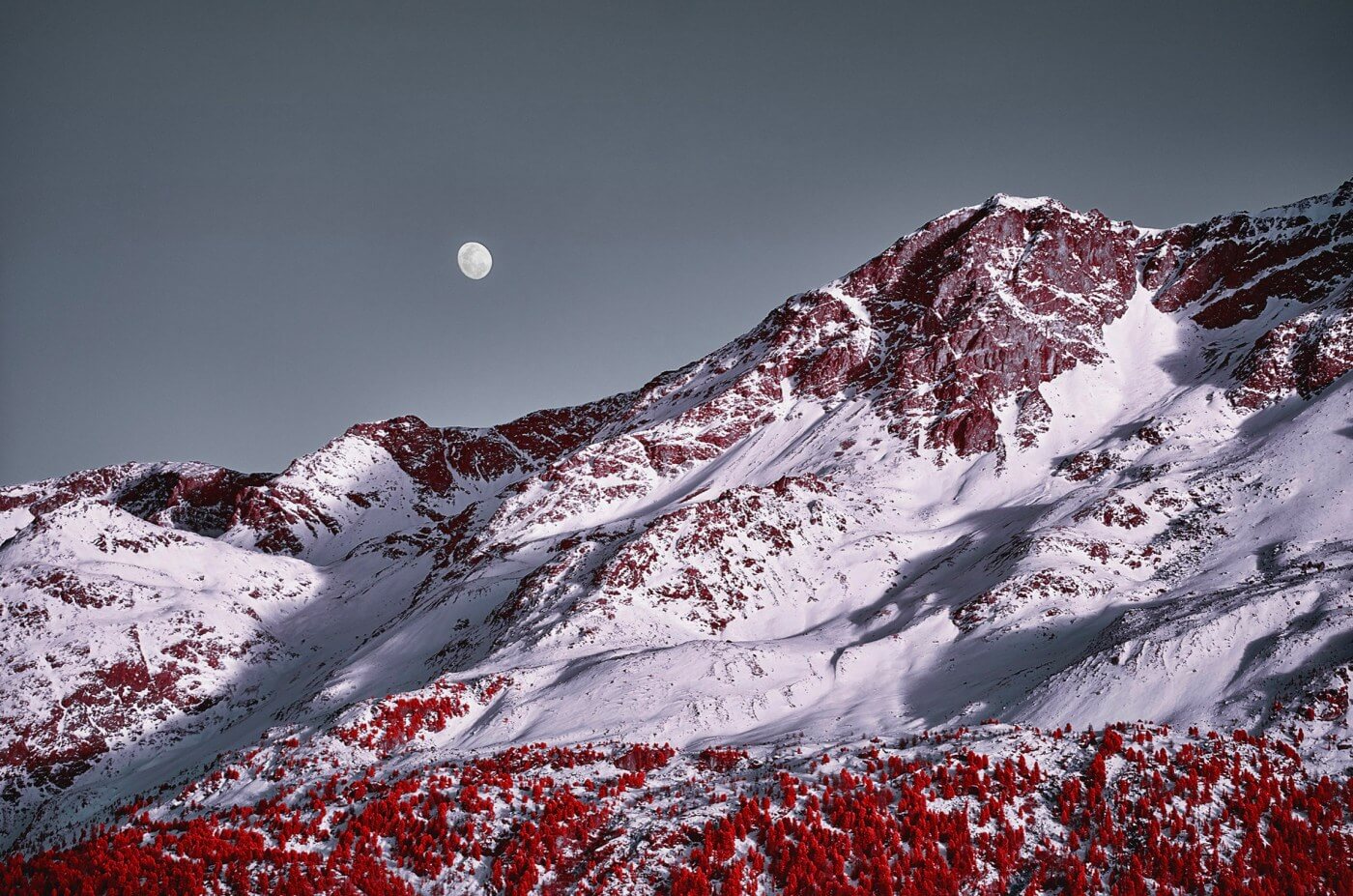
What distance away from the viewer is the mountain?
15406 millimetres

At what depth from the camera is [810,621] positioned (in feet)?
186

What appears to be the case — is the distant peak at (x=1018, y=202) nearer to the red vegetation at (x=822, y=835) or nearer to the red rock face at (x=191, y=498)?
the red vegetation at (x=822, y=835)

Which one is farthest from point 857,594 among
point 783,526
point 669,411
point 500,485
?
point 500,485

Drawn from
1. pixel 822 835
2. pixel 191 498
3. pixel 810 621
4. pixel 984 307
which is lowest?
pixel 810 621

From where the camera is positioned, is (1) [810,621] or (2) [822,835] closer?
(2) [822,835]

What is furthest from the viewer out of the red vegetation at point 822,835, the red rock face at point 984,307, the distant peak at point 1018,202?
the distant peak at point 1018,202

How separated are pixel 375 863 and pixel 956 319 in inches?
4326

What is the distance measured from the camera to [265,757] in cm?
3328

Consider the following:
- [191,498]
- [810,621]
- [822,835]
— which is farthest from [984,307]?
[191,498]

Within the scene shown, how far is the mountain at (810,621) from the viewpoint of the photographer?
1541 cm

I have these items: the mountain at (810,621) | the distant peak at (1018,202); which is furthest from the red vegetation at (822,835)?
the distant peak at (1018,202)

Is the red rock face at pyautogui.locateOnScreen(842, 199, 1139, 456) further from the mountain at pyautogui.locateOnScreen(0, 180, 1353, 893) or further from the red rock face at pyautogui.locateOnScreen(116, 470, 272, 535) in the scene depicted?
the red rock face at pyautogui.locateOnScreen(116, 470, 272, 535)

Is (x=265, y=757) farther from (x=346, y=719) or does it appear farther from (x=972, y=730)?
(x=972, y=730)

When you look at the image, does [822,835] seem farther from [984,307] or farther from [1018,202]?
[1018,202]
